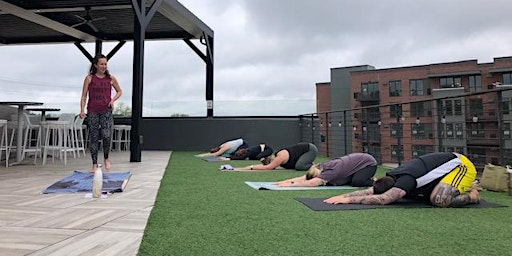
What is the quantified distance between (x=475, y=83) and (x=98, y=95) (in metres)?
26.1

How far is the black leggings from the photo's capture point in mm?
2809

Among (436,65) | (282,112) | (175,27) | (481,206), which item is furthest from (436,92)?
(481,206)

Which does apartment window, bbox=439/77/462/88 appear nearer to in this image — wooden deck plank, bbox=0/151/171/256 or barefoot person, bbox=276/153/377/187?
barefoot person, bbox=276/153/377/187

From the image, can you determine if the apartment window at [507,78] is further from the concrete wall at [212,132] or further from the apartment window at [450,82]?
the concrete wall at [212,132]

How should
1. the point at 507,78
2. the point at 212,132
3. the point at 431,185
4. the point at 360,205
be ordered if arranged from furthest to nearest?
the point at 507,78, the point at 212,132, the point at 431,185, the point at 360,205

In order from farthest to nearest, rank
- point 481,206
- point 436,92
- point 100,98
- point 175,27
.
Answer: point 436,92 < point 175,27 < point 100,98 < point 481,206

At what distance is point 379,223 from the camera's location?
1590 mm

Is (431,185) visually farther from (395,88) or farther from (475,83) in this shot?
(395,88)

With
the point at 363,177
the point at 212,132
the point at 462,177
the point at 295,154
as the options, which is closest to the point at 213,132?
the point at 212,132

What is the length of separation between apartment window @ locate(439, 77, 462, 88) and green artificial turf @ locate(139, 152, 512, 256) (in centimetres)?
2490

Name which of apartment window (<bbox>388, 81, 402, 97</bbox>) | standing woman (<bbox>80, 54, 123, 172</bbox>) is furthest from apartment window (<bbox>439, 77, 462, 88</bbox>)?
A: standing woman (<bbox>80, 54, 123, 172</bbox>)

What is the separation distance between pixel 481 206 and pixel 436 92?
2403cm

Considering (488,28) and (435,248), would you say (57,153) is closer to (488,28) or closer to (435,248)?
(435,248)

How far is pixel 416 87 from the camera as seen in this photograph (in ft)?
83.8
